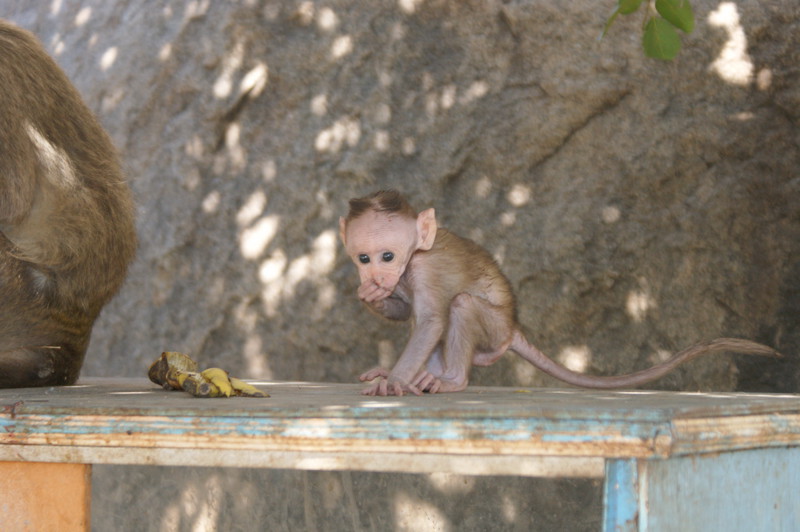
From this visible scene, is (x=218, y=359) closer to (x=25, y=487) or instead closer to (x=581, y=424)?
(x=25, y=487)

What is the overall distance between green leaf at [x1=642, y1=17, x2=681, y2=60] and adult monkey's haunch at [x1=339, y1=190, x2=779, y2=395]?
0.65 m

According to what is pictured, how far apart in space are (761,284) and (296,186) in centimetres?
182

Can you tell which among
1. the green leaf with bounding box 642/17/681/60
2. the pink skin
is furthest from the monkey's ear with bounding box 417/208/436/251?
the green leaf with bounding box 642/17/681/60

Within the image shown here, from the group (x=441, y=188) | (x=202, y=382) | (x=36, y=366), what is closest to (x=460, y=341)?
(x=202, y=382)

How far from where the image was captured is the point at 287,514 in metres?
3.78

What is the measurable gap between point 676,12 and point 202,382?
1377 mm

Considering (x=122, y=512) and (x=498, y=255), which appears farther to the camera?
(x=122, y=512)

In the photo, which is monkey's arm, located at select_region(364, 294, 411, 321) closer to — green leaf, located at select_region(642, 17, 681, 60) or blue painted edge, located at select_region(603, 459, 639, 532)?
green leaf, located at select_region(642, 17, 681, 60)

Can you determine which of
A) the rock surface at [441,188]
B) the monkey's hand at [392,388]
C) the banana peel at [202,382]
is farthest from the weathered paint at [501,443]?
the rock surface at [441,188]

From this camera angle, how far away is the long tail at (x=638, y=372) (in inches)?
96.6

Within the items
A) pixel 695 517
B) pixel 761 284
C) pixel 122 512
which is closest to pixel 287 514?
pixel 122 512

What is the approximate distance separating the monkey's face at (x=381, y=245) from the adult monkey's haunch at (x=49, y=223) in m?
0.92

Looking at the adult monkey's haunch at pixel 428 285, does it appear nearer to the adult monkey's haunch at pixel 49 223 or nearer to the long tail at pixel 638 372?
the long tail at pixel 638 372

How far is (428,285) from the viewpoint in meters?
2.36
